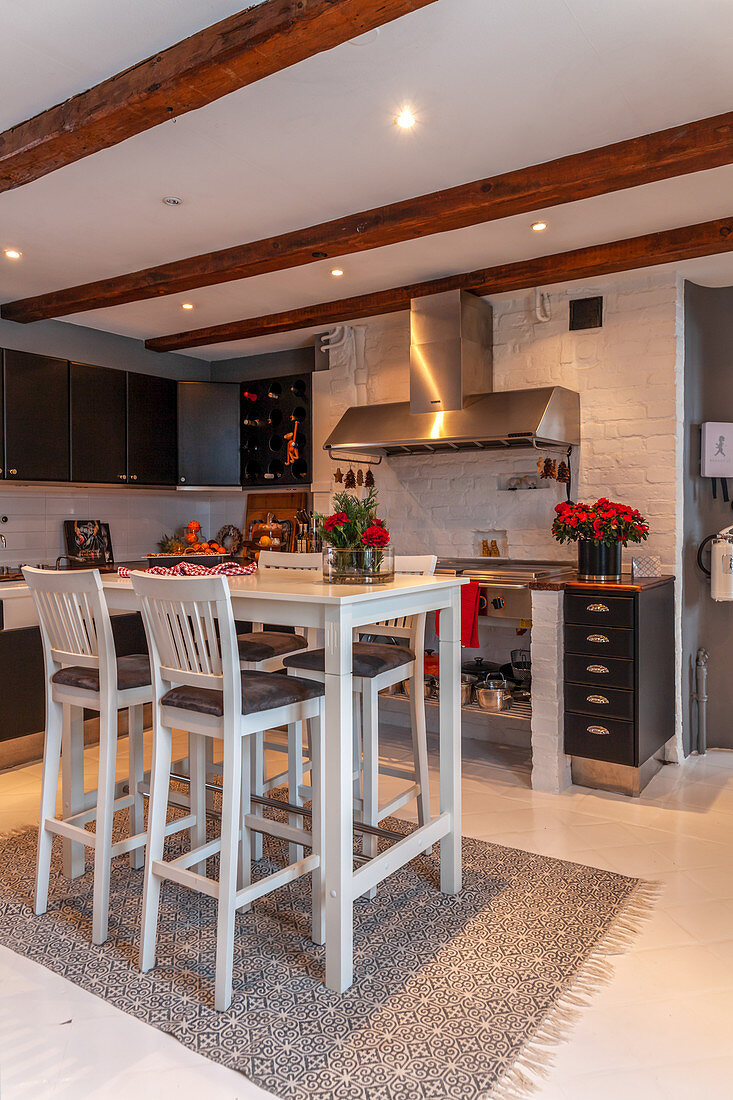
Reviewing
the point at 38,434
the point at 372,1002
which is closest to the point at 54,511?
the point at 38,434

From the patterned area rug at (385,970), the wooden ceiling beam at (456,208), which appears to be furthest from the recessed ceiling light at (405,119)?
the patterned area rug at (385,970)

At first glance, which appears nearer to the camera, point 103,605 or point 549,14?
point 549,14

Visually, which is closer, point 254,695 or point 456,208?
point 254,695

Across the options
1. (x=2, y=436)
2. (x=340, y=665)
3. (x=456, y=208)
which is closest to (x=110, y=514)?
(x=2, y=436)

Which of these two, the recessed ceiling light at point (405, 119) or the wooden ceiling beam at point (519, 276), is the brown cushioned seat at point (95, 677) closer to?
the recessed ceiling light at point (405, 119)

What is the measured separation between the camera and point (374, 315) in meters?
4.49

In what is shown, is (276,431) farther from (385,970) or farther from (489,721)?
(385,970)

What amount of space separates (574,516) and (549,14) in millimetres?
2071

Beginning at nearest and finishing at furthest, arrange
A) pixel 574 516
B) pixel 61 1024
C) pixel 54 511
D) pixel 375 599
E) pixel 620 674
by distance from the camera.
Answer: pixel 61 1024 → pixel 375 599 → pixel 620 674 → pixel 574 516 → pixel 54 511

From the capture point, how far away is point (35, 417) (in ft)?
14.4

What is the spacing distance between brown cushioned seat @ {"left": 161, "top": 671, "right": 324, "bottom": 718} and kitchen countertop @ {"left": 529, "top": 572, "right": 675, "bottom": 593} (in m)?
1.66

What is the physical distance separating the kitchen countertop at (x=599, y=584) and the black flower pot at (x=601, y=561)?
5 cm

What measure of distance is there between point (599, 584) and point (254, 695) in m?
1.96

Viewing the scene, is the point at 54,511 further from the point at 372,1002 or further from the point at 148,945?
the point at 372,1002
